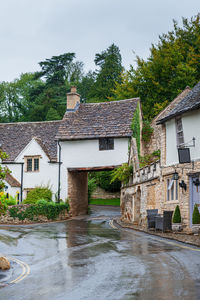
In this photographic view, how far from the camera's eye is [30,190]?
3934 centimetres

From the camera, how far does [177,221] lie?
20.7m

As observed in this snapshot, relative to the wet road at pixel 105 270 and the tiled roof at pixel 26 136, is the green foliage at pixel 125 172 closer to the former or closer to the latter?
the tiled roof at pixel 26 136

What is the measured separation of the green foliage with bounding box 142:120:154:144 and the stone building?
40.7 feet

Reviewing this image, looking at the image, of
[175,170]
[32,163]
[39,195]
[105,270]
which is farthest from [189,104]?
[32,163]

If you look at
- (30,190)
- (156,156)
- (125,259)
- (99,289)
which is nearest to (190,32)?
(156,156)

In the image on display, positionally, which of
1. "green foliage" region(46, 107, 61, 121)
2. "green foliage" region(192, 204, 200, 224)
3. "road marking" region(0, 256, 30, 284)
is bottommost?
"road marking" region(0, 256, 30, 284)

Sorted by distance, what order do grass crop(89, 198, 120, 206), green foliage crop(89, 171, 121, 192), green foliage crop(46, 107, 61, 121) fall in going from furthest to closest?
green foliage crop(46, 107, 61, 121)
green foliage crop(89, 171, 121, 192)
grass crop(89, 198, 120, 206)

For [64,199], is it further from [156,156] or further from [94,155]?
[156,156]

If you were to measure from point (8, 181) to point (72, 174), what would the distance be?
6.03 metres

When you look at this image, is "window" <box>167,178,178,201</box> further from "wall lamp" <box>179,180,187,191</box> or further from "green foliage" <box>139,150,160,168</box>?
"green foliage" <box>139,150,160,168</box>

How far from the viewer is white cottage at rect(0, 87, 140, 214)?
37.0m

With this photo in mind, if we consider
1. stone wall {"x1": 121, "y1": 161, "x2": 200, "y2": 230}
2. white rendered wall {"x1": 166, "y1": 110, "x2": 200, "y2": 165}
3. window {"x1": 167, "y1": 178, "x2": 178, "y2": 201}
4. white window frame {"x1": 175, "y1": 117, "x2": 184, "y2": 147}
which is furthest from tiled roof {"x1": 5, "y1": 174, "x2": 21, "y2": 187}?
white window frame {"x1": 175, "y1": 117, "x2": 184, "y2": 147}

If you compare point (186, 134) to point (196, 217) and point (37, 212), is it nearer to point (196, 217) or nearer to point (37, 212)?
point (196, 217)

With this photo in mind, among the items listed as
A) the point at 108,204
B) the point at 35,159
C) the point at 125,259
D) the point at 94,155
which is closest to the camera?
the point at 125,259
